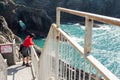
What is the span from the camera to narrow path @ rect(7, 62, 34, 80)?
29.8ft

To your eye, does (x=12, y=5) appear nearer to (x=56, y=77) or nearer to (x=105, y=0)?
(x=105, y=0)

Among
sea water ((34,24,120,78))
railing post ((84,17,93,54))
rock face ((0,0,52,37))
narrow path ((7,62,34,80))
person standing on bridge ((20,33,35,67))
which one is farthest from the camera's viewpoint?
rock face ((0,0,52,37))

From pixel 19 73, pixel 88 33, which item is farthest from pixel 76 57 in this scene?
pixel 19 73

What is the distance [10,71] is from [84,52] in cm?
797

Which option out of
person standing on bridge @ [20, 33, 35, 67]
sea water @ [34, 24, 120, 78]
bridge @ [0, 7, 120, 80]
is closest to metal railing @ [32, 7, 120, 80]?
bridge @ [0, 7, 120, 80]

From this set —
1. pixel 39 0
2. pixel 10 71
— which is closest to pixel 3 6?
pixel 39 0

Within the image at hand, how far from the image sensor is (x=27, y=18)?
196 ft

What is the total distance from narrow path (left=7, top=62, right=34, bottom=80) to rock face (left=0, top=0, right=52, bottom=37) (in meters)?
47.2

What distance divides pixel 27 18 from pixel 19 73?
50.9 m

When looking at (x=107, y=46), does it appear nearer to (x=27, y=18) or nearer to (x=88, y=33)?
(x=27, y=18)

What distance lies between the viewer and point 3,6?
56.0 metres

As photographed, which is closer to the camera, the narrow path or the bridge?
the bridge

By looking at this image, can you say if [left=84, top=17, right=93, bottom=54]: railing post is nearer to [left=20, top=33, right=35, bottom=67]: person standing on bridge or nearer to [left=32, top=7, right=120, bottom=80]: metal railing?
[left=32, top=7, right=120, bottom=80]: metal railing

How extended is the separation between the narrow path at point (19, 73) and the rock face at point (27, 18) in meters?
47.2
